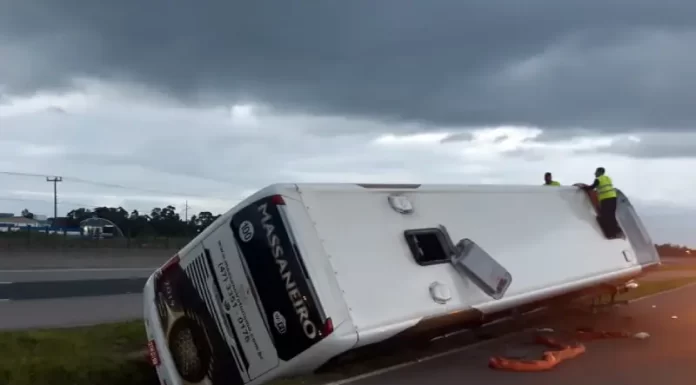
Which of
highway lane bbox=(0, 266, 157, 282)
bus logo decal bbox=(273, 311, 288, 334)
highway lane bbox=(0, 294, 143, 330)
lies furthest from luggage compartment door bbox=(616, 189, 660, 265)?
highway lane bbox=(0, 266, 157, 282)

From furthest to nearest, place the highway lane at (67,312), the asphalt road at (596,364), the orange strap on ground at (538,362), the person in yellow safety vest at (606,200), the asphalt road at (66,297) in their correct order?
1. the asphalt road at (66,297)
2. the highway lane at (67,312)
3. the person in yellow safety vest at (606,200)
4. the orange strap on ground at (538,362)
5. the asphalt road at (596,364)

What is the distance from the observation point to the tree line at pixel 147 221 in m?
53.3

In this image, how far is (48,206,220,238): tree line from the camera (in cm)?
5334

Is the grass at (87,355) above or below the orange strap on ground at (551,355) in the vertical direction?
above

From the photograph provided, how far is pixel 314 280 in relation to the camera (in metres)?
6.39

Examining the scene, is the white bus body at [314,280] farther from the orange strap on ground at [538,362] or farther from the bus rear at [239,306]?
the orange strap on ground at [538,362]

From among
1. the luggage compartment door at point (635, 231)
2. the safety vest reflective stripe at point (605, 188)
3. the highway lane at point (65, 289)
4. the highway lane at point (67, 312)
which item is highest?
the highway lane at point (65, 289)

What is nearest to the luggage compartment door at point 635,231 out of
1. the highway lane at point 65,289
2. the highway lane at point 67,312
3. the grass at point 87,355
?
the grass at point 87,355

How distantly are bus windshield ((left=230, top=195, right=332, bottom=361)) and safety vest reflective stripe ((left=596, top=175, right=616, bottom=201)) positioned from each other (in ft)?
20.8

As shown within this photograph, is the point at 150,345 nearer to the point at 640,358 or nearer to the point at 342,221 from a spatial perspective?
the point at 342,221

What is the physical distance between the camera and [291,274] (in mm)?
6523

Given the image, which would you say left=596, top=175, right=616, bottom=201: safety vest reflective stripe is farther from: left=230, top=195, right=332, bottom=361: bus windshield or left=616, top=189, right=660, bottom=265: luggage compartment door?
left=230, top=195, right=332, bottom=361: bus windshield

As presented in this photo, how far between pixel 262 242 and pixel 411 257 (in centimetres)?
145

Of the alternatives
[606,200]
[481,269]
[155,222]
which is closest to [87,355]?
[481,269]
